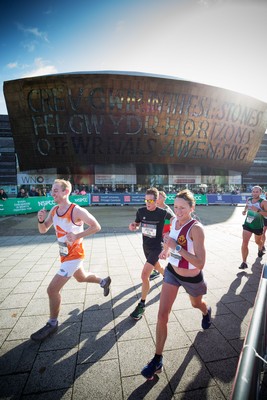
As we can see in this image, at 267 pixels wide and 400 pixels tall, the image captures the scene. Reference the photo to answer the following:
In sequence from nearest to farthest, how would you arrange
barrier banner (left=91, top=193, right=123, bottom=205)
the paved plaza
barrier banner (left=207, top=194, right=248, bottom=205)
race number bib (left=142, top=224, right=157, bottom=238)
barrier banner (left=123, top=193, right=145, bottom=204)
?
the paved plaza → race number bib (left=142, top=224, right=157, bottom=238) → barrier banner (left=91, top=193, right=123, bottom=205) → barrier banner (left=123, top=193, right=145, bottom=204) → barrier banner (left=207, top=194, right=248, bottom=205)

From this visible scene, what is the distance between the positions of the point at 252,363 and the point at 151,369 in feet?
5.38

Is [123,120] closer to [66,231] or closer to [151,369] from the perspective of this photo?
[66,231]

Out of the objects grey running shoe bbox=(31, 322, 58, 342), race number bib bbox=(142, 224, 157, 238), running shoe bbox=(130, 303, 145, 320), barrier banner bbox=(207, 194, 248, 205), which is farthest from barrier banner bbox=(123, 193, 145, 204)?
grey running shoe bbox=(31, 322, 58, 342)

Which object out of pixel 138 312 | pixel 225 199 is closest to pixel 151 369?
pixel 138 312

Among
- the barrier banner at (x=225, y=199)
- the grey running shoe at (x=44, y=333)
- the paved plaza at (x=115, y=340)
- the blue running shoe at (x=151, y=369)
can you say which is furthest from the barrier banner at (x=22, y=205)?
the barrier banner at (x=225, y=199)

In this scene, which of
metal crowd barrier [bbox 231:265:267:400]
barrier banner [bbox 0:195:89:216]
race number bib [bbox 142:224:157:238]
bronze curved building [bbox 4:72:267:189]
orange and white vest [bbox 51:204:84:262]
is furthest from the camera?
bronze curved building [bbox 4:72:267:189]

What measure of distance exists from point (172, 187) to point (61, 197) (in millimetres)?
36465

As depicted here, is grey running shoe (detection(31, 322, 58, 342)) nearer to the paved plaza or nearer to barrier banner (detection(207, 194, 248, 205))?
the paved plaza

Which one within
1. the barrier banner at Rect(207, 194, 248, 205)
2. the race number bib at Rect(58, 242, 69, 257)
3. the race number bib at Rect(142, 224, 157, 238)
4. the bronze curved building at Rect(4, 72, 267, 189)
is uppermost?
the bronze curved building at Rect(4, 72, 267, 189)

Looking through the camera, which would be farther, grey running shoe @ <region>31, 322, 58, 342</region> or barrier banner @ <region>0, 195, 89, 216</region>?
barrier banner @ <region>0, 195, 89, 216</region>

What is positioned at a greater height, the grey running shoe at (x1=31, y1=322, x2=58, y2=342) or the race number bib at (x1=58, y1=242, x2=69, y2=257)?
the race number bib at (x1=58, y1=242, x2=69, y2=257)

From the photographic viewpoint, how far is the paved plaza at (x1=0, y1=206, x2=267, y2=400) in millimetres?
2096

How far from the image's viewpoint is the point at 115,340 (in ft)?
9.09

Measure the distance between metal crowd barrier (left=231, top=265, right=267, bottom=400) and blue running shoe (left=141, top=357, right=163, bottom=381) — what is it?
1.51m
